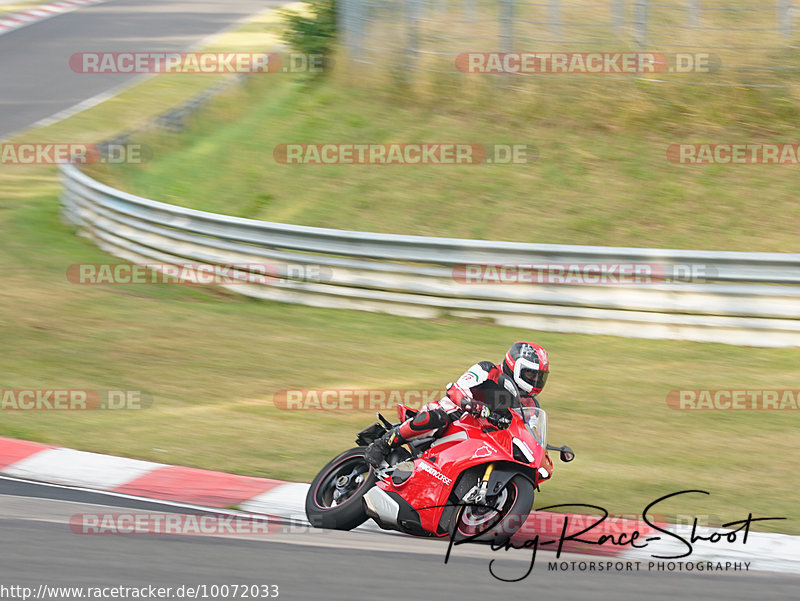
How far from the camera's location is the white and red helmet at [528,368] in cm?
595

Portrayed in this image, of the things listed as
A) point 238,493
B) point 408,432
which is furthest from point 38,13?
point 408,432

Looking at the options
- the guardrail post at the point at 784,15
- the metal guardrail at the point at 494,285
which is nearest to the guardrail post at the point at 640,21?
the guardrail post at the point at 784,15

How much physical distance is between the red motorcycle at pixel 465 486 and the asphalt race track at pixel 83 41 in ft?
60.2

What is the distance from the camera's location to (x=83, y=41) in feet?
98.8

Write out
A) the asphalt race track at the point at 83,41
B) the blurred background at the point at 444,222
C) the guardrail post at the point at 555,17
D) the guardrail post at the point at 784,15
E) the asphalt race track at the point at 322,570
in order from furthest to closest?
1. the asphalt race track at the point at 83,41
2. the guardrail post at the point at 555,17
3. the guardrail post at the point at 784,15
4. the blurred background at the point at 444,222
5. the asphalt race track at the point at 322,570

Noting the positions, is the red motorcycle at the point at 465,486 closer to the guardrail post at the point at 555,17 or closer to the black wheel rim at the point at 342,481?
the black wheel rim at the point at 342,481

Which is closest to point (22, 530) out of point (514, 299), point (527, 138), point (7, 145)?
point (514, 299)

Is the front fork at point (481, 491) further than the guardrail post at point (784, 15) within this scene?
No

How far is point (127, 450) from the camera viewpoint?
7574 mm

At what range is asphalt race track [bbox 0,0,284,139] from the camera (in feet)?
80.9

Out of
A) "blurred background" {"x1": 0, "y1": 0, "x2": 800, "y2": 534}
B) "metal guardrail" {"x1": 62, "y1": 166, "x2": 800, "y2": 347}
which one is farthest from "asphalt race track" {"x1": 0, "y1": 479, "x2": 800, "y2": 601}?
"metal guardrail" {"x1": 62, "y1": 166, "x2": 800, "y2": 347}

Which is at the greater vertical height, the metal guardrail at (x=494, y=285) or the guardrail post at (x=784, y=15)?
the guardrail post at (x=784, y=15)

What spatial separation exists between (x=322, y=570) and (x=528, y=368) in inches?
68.1

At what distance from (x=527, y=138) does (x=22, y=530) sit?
33.9 feet
